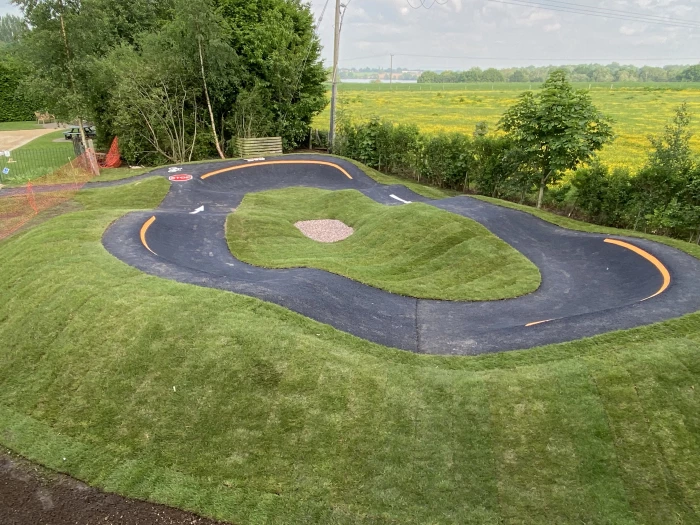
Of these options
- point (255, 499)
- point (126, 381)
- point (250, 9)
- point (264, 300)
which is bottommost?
point (255, 499)

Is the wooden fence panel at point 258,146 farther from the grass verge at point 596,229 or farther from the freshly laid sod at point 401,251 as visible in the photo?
the grass verge at point 596,229

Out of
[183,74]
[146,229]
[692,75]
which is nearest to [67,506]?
[146,229]

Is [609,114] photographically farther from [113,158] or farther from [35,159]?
[35,159]

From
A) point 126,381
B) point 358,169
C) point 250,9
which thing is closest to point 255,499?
point 126,381

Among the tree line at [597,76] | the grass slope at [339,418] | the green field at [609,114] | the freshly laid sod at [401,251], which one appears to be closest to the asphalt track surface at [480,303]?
the freshly laid sod at [401,251]

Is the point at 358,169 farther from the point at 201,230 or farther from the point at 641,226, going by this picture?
the point at 641,226

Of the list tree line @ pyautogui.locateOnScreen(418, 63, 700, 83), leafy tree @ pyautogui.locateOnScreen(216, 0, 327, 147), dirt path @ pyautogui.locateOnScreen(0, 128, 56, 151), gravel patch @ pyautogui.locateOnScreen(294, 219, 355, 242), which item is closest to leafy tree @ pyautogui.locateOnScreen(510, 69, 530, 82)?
tree line @ pyautogui.locateOnScreen(418, 63, 700, 83)
